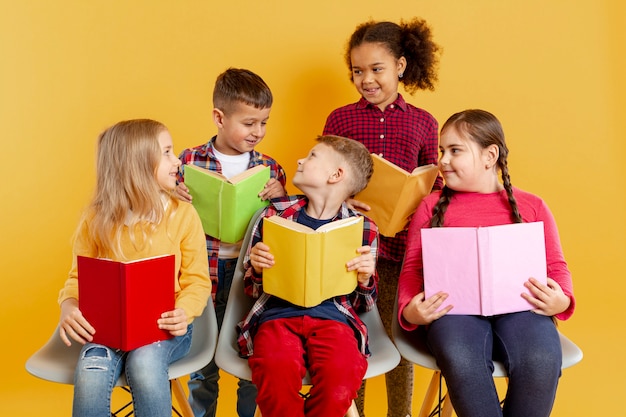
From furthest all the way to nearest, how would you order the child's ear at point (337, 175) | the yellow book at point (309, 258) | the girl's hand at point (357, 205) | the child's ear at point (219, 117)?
the child's ear at point (219, 117)
the girl's hand at point (357, 205)
the child's ear at point (337, 175)
the yellow book at point (309, 258)

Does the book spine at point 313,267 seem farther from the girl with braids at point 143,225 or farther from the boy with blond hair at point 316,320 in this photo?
the girl with braids at point 143,225

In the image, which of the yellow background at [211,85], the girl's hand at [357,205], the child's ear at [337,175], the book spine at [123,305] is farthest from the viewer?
the yellow background at [211,85]

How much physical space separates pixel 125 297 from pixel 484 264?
894mm

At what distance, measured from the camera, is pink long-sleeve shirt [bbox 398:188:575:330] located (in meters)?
2.00

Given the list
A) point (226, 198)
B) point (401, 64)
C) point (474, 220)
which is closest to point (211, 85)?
point (401, 64)

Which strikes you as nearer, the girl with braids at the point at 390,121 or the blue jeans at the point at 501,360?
the blue jeans at the point at 501,360

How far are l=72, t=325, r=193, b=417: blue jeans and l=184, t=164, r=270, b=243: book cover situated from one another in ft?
1.53

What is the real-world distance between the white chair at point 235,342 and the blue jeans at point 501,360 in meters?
0.13

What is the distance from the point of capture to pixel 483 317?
1938mm

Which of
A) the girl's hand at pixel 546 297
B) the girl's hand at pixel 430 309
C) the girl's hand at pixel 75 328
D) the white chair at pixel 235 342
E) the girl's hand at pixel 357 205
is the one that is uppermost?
the girl's hand at pixel 357 205

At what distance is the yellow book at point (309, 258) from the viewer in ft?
5.89

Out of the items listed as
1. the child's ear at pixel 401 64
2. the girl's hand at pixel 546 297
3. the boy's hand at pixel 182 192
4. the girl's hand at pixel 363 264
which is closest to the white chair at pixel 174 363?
the boy's hand at pixel 182 192

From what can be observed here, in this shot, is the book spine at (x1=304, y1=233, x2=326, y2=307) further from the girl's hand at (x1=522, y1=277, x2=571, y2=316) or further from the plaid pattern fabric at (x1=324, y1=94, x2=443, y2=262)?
the plaid pattern fabric at (x1=324, y1=94, x2=443, y2=262)

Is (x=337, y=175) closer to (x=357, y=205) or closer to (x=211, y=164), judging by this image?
(x=357, y=205)
